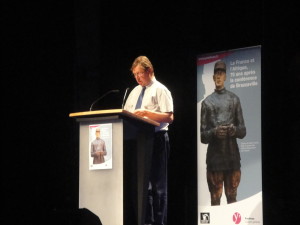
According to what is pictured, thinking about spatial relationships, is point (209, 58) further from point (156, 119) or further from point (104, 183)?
point (104, 183)

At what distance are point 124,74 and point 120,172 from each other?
2.57m

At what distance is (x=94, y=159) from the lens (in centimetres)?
384

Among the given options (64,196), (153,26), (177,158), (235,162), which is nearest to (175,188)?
(177,158)

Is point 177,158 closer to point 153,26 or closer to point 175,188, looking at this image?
point 175,188

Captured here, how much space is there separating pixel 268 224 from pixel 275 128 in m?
0.89

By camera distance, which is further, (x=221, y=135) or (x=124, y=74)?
(x=124, y=74)

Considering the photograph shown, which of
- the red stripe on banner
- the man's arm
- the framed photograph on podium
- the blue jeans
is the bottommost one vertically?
the blue jeans

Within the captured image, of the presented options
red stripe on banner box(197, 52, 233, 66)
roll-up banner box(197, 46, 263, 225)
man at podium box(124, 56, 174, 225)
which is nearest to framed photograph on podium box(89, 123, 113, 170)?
man at podium box(124, 56, 174, 225)

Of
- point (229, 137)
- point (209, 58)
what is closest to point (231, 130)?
point (229, 137)

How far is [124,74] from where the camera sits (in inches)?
243

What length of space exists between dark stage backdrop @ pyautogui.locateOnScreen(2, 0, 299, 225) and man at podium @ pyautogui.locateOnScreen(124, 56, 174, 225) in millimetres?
1080

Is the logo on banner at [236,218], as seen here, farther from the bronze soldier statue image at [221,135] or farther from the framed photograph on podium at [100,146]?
the framed photograph on podium at [100,146]

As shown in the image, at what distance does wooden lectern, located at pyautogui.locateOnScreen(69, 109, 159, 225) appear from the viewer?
12.2 feet

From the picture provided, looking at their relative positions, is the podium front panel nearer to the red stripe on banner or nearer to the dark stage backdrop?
the dark stage backdrop
